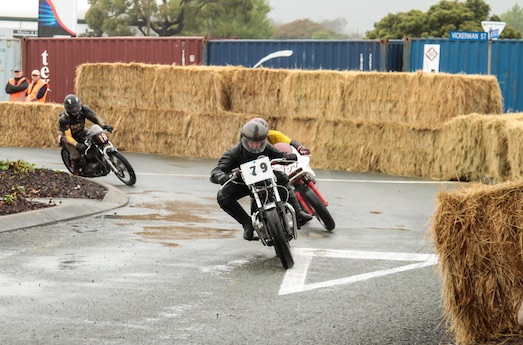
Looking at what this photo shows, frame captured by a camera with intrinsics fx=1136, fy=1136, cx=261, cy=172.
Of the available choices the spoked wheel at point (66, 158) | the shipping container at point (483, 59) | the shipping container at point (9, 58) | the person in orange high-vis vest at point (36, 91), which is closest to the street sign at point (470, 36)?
the shipping container at point (483, 59)

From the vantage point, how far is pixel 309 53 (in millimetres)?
33250

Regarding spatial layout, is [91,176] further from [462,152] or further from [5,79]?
[5,79]

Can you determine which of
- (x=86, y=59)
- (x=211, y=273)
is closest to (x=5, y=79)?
(x=86, y=59)

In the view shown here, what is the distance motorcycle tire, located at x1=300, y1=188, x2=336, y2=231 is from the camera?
1271cm

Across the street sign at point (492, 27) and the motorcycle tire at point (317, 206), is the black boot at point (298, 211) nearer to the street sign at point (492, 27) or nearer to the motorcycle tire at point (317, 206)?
the motorcycle tire at point (317, 206)

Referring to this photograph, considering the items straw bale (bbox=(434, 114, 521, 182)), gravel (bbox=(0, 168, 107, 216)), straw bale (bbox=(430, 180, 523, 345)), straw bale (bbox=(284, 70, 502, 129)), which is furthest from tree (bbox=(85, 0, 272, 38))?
straw bale (bbox=(430, 180, 523, 345))

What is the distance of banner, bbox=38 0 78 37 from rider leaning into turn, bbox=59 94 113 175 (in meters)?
30.1

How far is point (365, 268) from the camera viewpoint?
10.3m

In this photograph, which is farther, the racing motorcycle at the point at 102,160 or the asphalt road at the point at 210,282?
the racing motorcycle at the point at 102,160

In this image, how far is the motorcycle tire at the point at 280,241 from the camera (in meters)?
10.2

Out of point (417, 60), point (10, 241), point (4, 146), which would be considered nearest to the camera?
point (10, 241)

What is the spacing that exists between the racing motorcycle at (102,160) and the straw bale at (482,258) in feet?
34.3

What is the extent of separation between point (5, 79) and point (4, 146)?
571 inches

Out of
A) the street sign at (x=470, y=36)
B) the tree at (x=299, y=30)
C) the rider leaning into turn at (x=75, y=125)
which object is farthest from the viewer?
the tree at (x=299, y=30)
